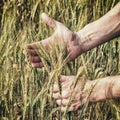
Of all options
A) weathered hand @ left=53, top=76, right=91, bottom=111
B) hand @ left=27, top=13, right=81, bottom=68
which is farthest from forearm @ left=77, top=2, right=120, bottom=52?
weathered hand @ left=53, top=76, right=91, bottom=111

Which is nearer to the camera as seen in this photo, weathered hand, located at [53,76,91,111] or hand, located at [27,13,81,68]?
weathered hand, located at [53,76,91,111]

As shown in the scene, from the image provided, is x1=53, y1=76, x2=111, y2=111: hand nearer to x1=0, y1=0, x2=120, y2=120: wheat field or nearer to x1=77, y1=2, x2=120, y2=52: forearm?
x1=0, y1=0, x2=120, y2=120: wheat field

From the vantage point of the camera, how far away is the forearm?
1.73 m

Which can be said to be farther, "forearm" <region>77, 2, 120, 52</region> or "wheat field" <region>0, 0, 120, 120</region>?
"forearm" <region>77, 2, 120, 52</region>

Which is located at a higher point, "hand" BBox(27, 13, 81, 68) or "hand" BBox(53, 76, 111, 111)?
"hand" BBox(27, 13, 81, 68)

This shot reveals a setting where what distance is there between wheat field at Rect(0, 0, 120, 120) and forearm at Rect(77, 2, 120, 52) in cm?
7

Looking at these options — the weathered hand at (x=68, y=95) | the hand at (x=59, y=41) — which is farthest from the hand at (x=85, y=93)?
the hand at (x=59, y=41)

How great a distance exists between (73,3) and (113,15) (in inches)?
16.8

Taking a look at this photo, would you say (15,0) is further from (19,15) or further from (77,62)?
(77,62)

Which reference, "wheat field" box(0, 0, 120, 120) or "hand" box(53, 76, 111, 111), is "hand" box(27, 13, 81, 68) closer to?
"wheat field" box(0, 0, 120, 120)

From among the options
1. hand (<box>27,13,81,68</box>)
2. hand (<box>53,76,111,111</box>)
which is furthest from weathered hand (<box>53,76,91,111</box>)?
hand (<box>27,13,81,68</box>)

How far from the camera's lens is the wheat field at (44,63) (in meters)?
1.51

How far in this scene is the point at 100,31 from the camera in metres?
1.76

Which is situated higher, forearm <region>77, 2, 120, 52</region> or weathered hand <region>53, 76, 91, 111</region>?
forearm <region>77, 2, 120, 52</region>
